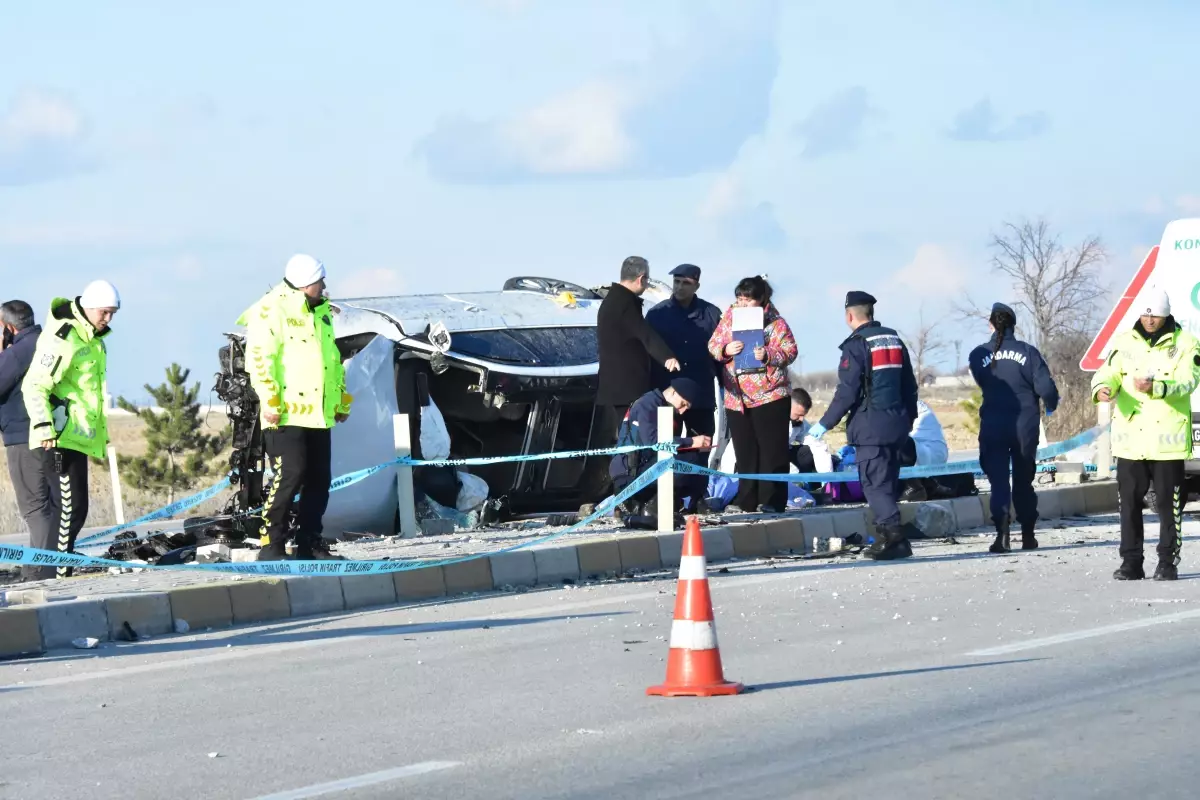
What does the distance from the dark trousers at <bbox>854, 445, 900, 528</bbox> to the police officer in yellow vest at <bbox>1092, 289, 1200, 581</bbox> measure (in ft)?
6.20

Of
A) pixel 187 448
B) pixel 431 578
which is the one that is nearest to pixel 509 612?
pixel 431 578

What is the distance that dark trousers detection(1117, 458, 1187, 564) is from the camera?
12.0 metres

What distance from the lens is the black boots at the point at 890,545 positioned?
13.8 meters

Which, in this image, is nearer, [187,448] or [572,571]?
[572,571]

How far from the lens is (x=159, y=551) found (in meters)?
14.1

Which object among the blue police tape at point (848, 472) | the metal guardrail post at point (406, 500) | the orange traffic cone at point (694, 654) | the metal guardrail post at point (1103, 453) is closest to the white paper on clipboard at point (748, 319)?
the blue police tape at point (848, 472)

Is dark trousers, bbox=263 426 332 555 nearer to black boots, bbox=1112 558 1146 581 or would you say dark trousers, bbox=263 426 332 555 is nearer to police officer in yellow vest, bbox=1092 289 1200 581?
police officer in yellow vest, bbox=1092 289 1200 581

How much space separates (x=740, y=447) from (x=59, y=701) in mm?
7675

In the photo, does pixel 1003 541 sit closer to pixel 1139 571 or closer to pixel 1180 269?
pixel 1139 571

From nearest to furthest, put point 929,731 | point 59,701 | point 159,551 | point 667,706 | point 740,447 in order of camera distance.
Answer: point 929,731 → point 667,706 → point 59,701 → point 159,551 → point 740,447

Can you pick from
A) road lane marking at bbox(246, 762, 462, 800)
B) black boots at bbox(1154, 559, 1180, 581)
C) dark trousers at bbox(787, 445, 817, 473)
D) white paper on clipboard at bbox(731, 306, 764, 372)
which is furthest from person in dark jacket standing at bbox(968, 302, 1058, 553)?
road lane marking at bbox(246, 762, 462, 800)

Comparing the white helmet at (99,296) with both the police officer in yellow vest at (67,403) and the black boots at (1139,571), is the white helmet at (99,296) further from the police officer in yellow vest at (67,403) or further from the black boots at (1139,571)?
the black boots at (1139,571)

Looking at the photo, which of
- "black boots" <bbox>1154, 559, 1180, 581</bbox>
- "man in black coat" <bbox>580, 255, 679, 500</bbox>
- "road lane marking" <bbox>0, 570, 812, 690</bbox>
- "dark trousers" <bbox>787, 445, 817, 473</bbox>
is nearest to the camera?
"road lane marking" <bbox>0, 570, 812, 690</bbox>

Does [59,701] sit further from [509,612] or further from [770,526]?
[770,526]
